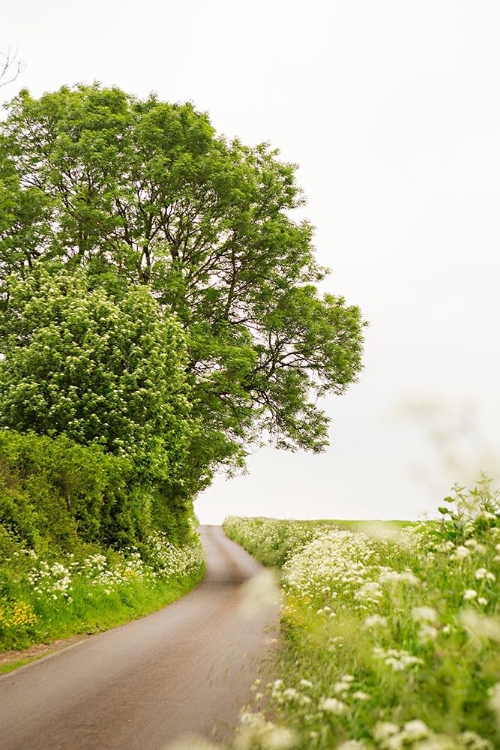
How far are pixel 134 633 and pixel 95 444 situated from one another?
7.21 m

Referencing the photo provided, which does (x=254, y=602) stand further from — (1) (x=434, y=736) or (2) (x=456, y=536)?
(1) (x=434, y=736)

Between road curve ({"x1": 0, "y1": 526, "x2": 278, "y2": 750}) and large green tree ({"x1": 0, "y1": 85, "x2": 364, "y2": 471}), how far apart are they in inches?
492

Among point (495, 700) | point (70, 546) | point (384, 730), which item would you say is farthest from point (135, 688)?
point (70, 546)

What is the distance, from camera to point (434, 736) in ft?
11.1

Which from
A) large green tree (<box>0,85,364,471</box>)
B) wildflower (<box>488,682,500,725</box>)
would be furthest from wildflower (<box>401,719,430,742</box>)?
large green tree (<box>0,85,364,471</box>)

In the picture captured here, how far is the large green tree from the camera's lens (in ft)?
80.6

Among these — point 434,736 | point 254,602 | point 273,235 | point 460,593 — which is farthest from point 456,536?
point 273,235

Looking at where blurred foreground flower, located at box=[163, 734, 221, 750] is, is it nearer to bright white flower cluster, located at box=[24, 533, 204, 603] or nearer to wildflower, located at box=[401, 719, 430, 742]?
wildflower, located at box=[401, 719, 430, 742]

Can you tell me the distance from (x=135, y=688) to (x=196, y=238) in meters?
21.9

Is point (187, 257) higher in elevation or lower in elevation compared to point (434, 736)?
higher

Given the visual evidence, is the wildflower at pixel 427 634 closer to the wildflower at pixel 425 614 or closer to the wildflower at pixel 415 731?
the wildflower at pixel 425 614

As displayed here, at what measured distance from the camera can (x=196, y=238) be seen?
27.3 metres

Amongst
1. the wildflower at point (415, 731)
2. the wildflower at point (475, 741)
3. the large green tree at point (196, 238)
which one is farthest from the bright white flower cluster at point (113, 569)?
the wildflower at point (475, 741)

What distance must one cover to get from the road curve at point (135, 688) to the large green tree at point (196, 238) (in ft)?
41.0
